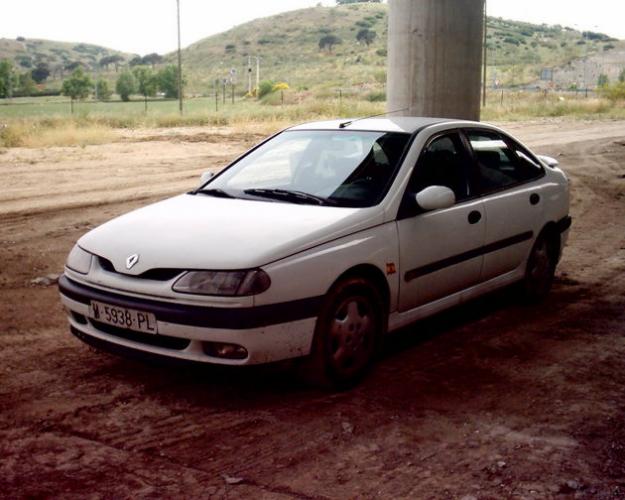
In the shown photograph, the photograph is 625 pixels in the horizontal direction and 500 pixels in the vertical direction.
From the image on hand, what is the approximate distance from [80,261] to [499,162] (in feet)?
10.4

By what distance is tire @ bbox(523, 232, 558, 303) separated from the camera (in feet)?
21.5

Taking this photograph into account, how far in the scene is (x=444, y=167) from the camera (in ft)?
18.3

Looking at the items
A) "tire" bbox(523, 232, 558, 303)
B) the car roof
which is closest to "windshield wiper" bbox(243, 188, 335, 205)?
the car roof

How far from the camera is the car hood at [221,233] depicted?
4301mm

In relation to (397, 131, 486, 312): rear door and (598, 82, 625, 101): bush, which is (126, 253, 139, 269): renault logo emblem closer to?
(397, 131, 486, 312): rear door

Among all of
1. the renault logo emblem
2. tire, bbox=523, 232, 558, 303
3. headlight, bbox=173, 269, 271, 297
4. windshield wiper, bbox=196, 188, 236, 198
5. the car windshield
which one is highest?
the car windshield

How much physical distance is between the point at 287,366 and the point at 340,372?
1.31 feet

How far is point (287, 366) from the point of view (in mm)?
4375

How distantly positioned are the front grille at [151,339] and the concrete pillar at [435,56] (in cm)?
736

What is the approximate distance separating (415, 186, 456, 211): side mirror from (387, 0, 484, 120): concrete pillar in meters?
6.07

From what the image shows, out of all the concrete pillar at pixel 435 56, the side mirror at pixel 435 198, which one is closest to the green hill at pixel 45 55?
the concrete pillar at pixel 435 56

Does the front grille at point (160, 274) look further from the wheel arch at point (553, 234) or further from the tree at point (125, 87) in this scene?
the tree at point (125, 87)

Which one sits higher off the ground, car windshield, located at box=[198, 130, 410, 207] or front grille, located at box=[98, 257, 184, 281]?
car windshield, located at box=[198, 130, 410, 207]

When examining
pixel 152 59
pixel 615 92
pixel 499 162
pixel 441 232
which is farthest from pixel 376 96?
pixel 152 59
